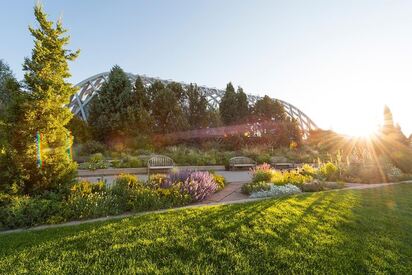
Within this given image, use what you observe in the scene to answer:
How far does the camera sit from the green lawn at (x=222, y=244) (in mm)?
2830

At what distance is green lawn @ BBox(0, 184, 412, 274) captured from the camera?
2.83 metres

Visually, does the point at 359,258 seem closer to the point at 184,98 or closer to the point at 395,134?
the point at 184,98

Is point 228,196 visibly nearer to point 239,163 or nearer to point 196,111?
point 239,163

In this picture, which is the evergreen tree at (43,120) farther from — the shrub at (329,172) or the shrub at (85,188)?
the shrub at (329,172)

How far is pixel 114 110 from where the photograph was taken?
2030 centimetres

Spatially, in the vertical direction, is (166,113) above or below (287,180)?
above

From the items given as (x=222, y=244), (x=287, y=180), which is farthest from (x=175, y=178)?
(x=287, y=180)

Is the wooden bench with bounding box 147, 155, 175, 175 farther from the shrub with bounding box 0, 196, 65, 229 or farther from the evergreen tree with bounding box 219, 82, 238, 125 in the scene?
the evergreen tree with bounding box 219, 82, 238, 125

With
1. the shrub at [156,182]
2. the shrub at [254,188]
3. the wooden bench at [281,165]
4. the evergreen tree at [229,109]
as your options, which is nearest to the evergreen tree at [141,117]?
the evergreen tree at [229,109]

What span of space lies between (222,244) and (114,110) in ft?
62.5

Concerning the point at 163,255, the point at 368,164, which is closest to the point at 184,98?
the point at 368,164

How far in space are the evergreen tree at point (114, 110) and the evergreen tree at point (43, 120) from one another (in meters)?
13.9

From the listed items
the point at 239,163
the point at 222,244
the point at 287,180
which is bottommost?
the point at 222,244

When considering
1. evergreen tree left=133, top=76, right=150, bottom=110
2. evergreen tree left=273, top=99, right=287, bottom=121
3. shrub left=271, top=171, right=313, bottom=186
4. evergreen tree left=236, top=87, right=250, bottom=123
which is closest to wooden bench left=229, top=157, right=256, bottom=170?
shrub left=271, top=171, right=313, bottom=186
